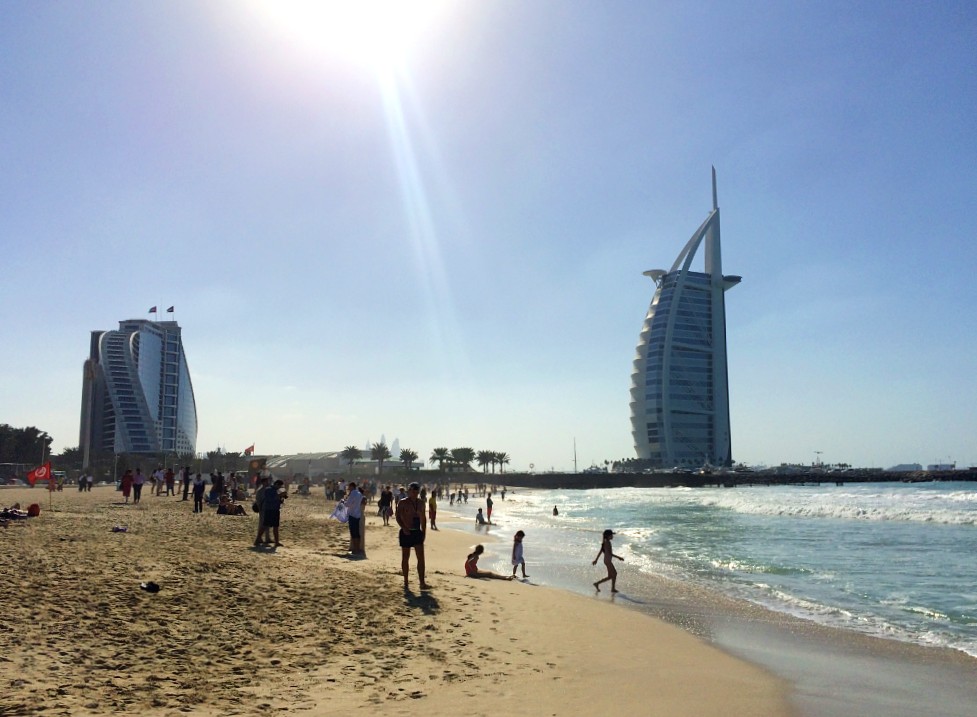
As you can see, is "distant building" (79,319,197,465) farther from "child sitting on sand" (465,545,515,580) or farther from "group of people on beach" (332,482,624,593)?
"child sitting on sand" (465,545,515,580)

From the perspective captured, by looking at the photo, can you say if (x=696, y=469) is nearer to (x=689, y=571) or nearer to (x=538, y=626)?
(x=689, y=571)

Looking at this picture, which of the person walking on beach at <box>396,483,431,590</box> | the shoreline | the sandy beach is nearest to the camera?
the sandy beach

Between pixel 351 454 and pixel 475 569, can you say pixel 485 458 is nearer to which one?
pixel 351 454

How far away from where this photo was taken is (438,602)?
33.9 feet

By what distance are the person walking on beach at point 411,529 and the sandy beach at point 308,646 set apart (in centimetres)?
44

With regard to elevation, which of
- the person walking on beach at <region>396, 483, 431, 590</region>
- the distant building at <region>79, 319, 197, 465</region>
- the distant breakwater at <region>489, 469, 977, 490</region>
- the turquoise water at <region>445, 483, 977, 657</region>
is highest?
the distant building at <region>79, 319, 197, 465</region>

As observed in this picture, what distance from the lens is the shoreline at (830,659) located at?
706 centimetres

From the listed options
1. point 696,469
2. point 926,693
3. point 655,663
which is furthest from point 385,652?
point 696,469

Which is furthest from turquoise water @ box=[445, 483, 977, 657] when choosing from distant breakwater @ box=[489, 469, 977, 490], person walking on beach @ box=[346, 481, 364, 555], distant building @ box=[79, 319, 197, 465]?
distant building @ box=[79, 319, 197, 465]

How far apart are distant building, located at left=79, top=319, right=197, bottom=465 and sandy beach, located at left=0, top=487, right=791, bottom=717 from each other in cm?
13030

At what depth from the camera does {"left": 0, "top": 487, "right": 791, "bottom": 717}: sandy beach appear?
561cm

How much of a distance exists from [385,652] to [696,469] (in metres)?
143

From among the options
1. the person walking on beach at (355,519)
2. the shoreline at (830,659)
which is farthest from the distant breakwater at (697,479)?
the shoreline at (830,659)

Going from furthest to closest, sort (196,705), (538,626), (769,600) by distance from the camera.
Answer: (769,600)
(538,626)
(196,705)
